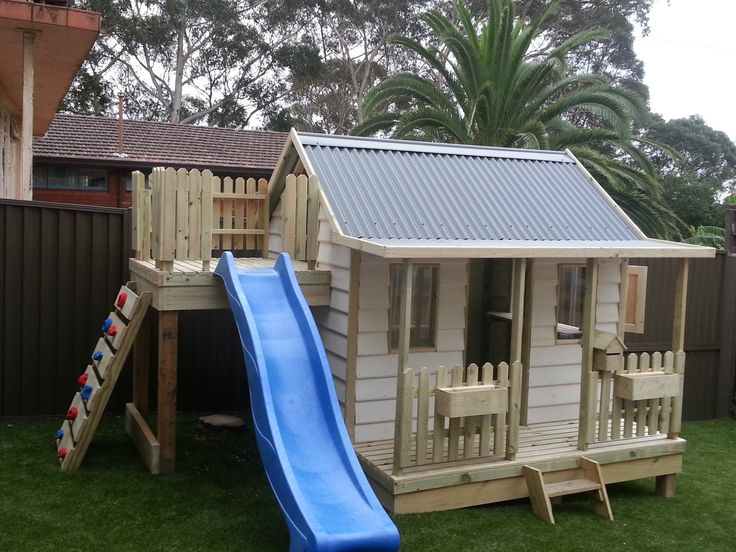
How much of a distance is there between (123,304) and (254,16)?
2974cm

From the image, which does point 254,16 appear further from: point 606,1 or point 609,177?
point 609,177

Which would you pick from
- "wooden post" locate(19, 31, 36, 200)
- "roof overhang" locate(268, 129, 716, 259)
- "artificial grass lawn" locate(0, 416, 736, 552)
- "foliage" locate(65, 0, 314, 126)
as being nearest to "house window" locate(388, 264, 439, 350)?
"roof overhang" locate(268, 129, 716, 259)

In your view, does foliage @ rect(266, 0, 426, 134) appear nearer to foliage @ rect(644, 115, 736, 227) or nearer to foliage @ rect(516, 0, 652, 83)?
foliage @ rect(516, 0, 652, 83)

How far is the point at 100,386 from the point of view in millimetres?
6590

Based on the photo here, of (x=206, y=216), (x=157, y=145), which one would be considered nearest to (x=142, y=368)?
(x=206, y=216)

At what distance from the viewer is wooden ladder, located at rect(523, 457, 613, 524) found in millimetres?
6117

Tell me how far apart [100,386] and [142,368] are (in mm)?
1321

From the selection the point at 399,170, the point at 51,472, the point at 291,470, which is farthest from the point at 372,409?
the point at 51,472

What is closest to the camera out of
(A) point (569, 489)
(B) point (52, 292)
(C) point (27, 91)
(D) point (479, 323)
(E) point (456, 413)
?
(E) point (456, 413)

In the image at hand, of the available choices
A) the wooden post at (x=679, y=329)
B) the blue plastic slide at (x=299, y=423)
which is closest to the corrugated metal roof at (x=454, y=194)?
the wooden post at (x=679, y=329)

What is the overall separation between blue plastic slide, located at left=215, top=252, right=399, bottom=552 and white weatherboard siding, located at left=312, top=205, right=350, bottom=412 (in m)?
0.51

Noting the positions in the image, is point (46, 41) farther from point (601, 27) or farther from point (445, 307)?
point (601, 27)

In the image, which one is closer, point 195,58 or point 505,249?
point 505,249

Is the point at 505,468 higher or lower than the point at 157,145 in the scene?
lower
